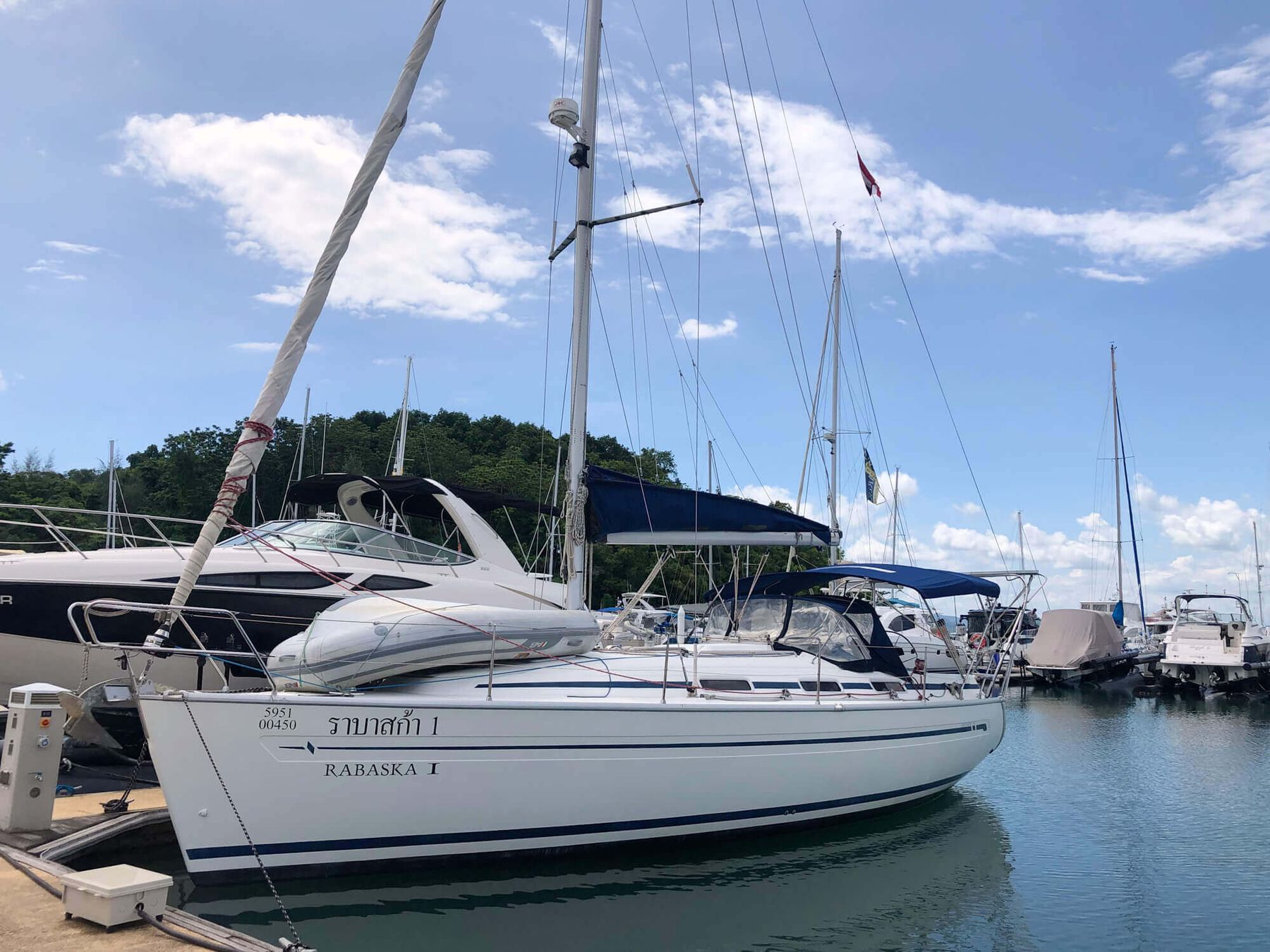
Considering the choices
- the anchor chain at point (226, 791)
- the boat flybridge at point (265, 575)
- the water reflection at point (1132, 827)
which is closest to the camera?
the anchor chain at point (226, 791)

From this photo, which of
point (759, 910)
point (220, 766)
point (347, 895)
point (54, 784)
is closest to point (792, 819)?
point (759, 910)

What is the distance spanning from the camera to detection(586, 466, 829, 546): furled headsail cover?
30.9 feet

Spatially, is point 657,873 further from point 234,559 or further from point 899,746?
point 234,559

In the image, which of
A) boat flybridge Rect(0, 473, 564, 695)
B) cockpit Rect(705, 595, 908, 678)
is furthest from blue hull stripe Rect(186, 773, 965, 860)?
boat flybridge Rect(0, 473, 564, 695)

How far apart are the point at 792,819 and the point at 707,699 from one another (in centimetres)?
158

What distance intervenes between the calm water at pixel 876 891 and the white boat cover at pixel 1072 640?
17990mm

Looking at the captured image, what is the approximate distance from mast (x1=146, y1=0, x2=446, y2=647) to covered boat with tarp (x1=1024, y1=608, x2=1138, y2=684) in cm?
2743

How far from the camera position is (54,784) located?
22.3ft

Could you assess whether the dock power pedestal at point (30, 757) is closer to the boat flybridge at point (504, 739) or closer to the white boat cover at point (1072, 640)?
the boat flybridge at point (504, 739)

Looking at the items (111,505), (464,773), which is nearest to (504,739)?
(464,773)

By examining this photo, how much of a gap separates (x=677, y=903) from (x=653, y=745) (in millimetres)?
1184

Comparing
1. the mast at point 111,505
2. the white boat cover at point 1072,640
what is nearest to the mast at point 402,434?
the mast at point 111,505

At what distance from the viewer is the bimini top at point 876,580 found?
989cm

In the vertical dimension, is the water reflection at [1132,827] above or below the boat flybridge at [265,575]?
below
